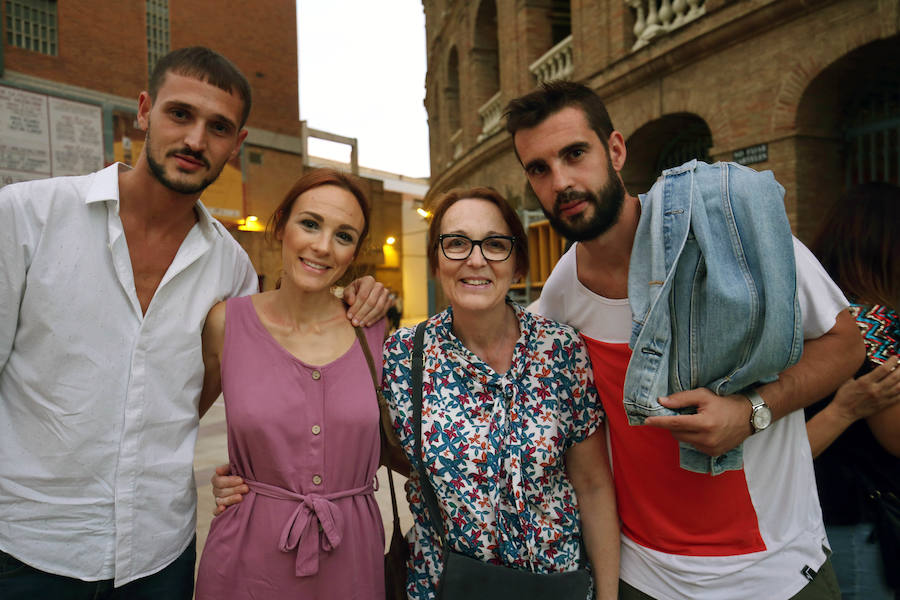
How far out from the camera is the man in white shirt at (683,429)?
158 cm

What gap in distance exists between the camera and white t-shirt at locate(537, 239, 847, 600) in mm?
1619

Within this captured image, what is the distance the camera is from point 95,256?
1813 millimetres

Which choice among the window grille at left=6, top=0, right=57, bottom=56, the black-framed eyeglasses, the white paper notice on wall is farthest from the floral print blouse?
the window grille at left=6, top=0, right=57, bottom=56

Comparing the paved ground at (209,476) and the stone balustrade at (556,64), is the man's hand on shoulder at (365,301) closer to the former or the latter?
the paved ground at (209,476)

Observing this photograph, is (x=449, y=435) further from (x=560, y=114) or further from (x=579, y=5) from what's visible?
(x=579, y=5)

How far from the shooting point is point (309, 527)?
178 centimetres

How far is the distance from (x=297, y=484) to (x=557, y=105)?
1.58 m

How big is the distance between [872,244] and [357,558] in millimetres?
2220

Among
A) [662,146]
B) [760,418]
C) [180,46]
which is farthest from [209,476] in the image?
[180,46]

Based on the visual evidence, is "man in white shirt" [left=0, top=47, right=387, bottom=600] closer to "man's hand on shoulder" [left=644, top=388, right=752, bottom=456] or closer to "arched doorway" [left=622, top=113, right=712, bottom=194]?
"man's hand on shoulder" [left=644, top=388, right=752, bottom=456]

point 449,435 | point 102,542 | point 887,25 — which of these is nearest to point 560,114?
point 449,435

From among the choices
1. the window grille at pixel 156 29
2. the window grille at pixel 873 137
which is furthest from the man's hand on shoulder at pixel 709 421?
the window grille at pixel 156 29

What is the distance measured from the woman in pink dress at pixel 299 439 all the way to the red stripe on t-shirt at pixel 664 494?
830mm

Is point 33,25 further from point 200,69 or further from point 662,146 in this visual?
point 200,69
